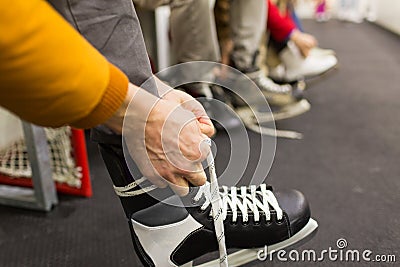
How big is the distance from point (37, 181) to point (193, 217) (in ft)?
1.40

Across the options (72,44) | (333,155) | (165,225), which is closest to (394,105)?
(333,155)

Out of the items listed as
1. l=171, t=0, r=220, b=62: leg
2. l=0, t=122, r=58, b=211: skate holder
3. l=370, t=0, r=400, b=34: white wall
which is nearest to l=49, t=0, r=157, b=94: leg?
l=0, t=122, r=58, b=211: skate holder

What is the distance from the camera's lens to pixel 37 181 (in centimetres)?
86

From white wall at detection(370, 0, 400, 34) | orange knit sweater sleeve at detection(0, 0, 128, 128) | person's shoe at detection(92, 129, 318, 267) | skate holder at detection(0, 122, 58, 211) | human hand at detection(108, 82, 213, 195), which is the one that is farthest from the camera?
white wall at detection(370, 0, 400, 34)

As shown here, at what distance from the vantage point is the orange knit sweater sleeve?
31cm

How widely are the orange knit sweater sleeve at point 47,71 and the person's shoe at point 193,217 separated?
0.49 ft

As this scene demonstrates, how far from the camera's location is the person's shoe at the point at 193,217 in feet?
1.78

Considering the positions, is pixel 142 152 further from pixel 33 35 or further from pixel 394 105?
pixel 394 105

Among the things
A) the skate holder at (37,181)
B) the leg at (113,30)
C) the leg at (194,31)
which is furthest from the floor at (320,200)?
the leg at (113,30)

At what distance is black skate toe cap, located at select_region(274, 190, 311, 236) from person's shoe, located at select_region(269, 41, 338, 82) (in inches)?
33.3

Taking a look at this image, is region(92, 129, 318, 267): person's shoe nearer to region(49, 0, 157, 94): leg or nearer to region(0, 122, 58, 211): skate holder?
region(49, 0, 157, 94): leg

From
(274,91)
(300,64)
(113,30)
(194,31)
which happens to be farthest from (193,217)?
(300,64)

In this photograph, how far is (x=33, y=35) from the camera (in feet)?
1.03

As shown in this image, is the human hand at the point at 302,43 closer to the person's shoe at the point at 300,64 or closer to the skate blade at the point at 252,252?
the person's shoe at the point at 300,64
